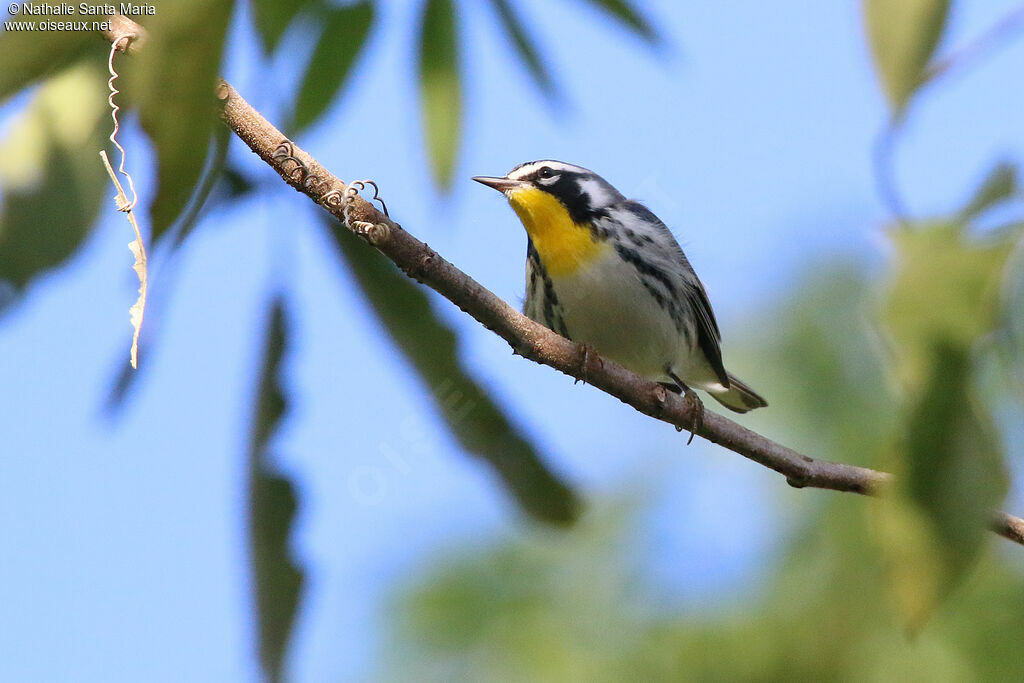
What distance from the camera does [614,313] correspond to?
9.98ft

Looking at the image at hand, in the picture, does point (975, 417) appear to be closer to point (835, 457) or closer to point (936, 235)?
point (936, 235)

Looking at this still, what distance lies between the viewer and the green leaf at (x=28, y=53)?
3.51ft

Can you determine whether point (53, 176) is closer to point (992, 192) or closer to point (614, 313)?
point (992, 192)

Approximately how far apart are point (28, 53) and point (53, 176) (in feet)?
0.85

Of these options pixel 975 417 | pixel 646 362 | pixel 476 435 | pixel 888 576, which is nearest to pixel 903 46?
pixel 975 417

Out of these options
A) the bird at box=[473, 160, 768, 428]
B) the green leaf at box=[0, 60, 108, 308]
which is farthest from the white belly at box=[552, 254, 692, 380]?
the green leaf at box=[0, 60, 108, 308]

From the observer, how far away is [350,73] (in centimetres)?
157

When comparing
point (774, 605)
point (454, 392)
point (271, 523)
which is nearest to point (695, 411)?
point (454, 392)

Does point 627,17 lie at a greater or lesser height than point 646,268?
greater

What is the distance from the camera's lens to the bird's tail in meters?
3.61

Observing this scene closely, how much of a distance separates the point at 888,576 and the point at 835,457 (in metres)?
5.79

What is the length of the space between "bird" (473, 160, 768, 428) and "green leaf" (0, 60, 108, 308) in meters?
Answer: 1.83

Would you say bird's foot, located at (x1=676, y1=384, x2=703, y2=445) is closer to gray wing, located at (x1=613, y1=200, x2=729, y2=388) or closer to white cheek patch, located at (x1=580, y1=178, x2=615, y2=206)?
gray wing, located at (x1=613, y1=200, x2=729, y2=388)

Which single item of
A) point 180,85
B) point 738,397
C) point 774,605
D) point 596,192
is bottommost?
point 774,605
